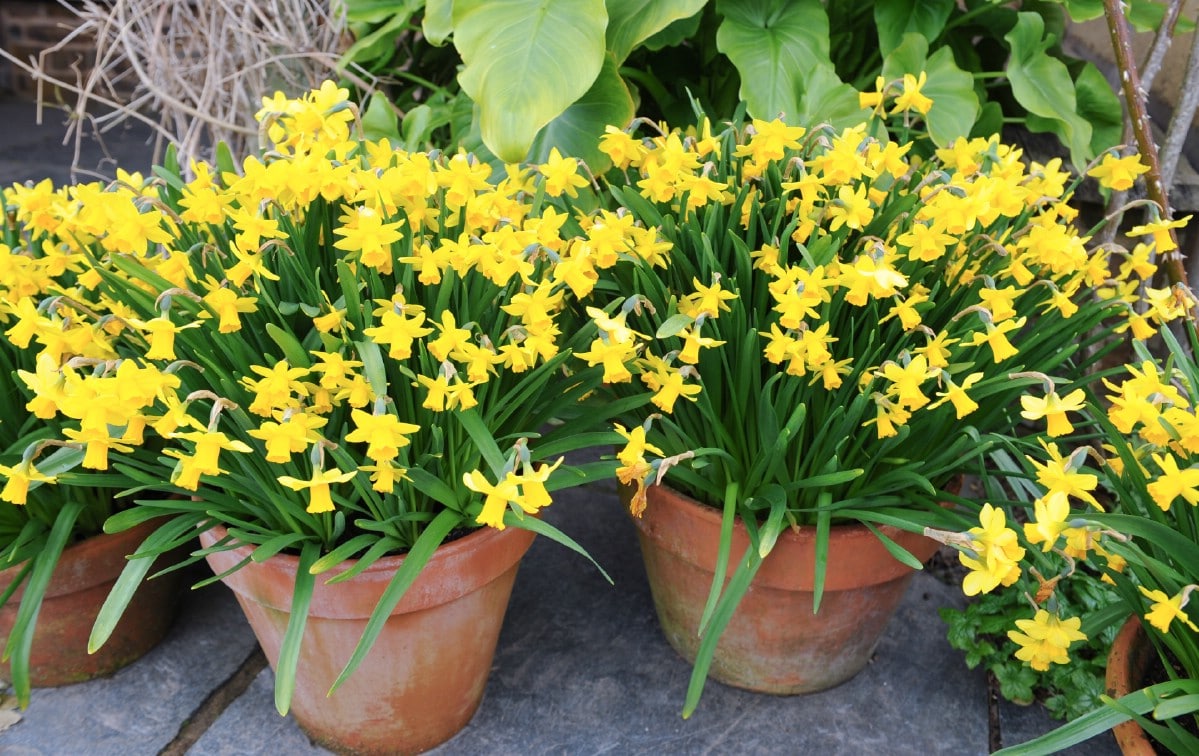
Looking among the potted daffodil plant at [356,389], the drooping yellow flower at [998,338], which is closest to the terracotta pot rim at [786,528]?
the potted daffodil plant at [356,389]

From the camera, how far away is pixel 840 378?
1.18m

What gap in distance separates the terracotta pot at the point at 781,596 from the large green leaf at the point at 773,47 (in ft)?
2.57

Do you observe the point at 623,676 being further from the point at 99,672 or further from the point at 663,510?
the point at 99,672

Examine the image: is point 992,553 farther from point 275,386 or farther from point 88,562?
point 88,562

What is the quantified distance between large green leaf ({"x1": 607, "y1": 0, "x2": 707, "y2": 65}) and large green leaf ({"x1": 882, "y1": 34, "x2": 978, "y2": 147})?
0.41 m

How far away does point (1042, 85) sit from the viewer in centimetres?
175

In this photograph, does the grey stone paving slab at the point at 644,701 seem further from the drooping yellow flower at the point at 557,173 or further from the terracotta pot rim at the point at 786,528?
the drooping yellow flower at the point at 557,173

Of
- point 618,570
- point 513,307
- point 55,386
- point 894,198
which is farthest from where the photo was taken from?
point 618,570

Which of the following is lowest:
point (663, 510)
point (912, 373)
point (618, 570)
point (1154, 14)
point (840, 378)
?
point (618, 570)

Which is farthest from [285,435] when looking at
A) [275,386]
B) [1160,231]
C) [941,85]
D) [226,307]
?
[941,85]

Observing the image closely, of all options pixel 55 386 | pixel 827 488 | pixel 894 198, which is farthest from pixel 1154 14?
pixel 55 386

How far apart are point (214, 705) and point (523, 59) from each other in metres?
1.14

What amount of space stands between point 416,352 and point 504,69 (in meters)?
0.55

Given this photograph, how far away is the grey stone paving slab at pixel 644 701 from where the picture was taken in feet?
4.46
